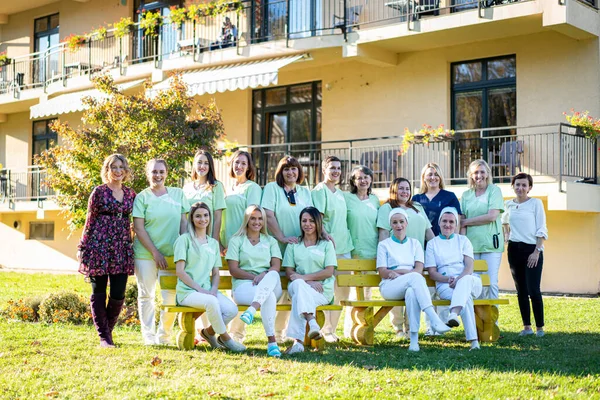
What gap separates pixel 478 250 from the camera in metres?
9.45

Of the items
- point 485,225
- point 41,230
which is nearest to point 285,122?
point 41,230

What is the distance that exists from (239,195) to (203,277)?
1.09m

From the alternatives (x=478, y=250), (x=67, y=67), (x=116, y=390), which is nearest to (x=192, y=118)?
(x=478, y=250)

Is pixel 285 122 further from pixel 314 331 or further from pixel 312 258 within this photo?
pixel 314 331

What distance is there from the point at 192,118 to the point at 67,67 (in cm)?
1421

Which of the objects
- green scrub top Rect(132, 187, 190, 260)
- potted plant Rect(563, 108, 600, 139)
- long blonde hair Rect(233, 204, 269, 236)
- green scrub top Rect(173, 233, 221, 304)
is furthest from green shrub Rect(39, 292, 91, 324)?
potted plant Rect(563, 108, 600, 139)

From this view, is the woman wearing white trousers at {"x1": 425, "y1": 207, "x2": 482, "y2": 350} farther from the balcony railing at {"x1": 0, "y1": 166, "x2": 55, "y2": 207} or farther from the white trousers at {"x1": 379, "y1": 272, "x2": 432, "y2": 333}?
the balcony railing at {"x1": 0, "y1": 166, "x2": 55, "y2": 207}

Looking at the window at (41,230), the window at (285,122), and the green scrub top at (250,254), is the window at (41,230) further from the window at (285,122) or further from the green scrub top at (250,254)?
the green scrub top at (250,254)

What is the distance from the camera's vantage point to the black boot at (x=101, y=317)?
26.9ft

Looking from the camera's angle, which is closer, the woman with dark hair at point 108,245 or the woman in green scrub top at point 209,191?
the woman with dark hair at point 108,245

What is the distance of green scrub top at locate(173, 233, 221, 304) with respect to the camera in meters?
8.08

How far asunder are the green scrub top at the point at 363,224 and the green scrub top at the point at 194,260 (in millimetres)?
1843

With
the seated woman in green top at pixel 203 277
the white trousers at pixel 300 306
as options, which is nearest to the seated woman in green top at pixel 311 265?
the white trousers at pixel 300 306

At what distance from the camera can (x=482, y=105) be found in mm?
17078
